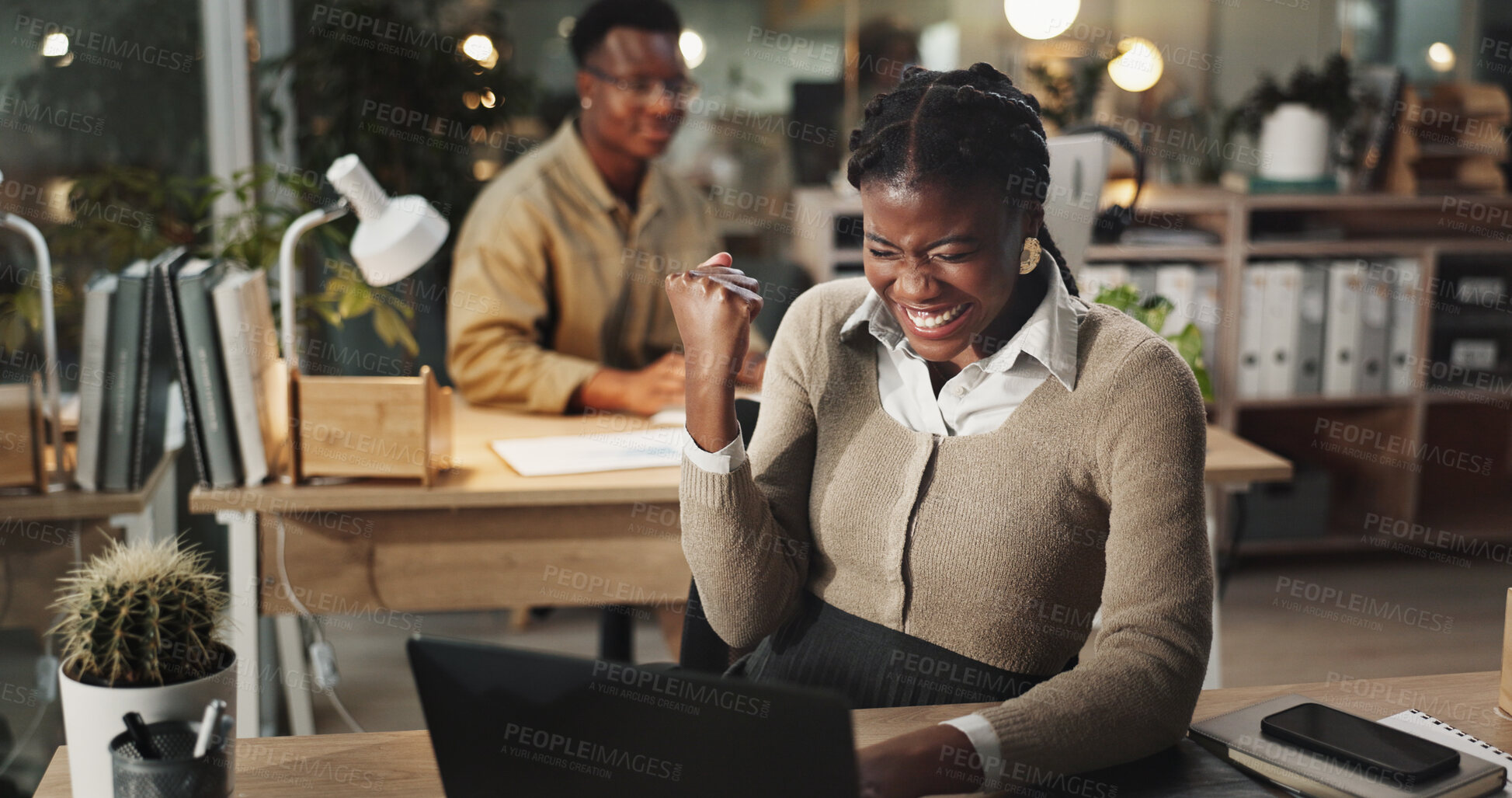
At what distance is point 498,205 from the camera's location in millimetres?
2588

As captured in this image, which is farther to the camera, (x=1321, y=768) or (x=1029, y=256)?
(x=1029, y=256)

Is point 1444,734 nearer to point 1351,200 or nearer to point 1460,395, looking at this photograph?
point 1351,200

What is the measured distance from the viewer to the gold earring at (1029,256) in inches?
50.9

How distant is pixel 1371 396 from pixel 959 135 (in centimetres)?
298

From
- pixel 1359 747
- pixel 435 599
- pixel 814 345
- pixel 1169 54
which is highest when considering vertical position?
pixel 1169 54

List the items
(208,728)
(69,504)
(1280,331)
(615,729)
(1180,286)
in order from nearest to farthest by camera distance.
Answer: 1. (615,729)
2. (208,728)
3. (69,504)
4. (1180,286)
5. (1280,331)

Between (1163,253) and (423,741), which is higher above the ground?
(1163,253)

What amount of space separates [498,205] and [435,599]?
93cm

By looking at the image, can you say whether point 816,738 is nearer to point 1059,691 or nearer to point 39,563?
point 1059,691

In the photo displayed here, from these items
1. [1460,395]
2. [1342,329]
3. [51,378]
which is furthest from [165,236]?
[1460,395]

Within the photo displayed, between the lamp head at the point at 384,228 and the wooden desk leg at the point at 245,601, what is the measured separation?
1.47ft

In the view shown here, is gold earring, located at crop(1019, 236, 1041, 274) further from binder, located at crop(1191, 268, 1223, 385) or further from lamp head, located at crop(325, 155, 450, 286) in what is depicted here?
binder, located at crop(1191, 268, 1223, 385)

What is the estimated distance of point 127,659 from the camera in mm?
1006

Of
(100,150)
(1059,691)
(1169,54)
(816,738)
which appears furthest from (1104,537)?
(1169,54)
